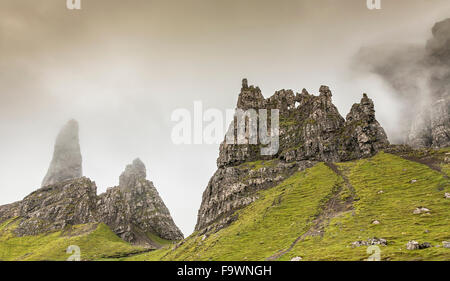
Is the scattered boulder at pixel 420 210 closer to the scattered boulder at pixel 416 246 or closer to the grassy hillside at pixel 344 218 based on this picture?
the grassy hillside at pixel 344 218

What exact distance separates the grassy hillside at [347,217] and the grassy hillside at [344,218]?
10.0 inches

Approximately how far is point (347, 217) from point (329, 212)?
690 inches

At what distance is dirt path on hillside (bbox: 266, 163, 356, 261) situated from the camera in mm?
117787

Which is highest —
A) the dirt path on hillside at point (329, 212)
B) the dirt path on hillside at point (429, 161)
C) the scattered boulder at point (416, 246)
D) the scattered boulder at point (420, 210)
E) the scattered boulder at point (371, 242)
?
the dirt path on hillside at point (429, 161)

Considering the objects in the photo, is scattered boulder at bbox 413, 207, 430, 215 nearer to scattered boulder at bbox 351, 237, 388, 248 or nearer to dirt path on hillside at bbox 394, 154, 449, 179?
scattered boulder at bbox 351, 237, 388, 248

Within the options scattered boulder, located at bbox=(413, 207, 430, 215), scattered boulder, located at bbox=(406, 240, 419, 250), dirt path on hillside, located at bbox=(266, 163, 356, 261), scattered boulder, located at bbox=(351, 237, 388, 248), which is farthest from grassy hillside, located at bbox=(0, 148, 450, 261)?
scattered boulder, located at bbox=(413, 207, 430, 215)

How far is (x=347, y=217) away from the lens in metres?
125

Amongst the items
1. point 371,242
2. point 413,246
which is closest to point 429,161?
point 371,242

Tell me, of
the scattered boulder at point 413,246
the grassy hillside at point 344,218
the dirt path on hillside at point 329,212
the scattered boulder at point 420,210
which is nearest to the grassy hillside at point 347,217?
the dirt path on hillside at point 329,212

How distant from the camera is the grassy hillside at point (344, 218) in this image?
3438 inches

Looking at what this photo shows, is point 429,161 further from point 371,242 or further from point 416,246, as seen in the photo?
point 416,246

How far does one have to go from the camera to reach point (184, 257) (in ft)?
522
